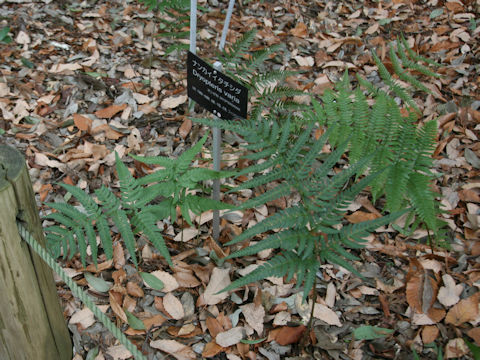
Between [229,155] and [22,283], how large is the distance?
1.77 m

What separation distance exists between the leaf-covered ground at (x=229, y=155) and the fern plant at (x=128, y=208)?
1.65 feet

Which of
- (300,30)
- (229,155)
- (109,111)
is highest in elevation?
(300,30)

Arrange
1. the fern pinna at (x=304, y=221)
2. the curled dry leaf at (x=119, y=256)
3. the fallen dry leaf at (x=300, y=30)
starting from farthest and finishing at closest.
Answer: the fallen dry leaf at (x=300, y=30), the curled dry leaf at (x=119, y=256), the fern pinna at (x=304, y=221)

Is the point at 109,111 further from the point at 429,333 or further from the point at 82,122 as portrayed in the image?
the point at 429,333

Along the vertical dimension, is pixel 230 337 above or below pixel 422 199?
below

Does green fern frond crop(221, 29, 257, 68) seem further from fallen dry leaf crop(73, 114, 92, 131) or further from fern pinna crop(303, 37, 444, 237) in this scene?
fallen dry leaf crop(73, 114, 92, 131)

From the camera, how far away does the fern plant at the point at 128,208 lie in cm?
186

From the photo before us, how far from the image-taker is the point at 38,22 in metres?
4.14

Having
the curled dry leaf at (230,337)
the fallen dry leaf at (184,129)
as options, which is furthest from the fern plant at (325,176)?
the fallen dry leaf at (184,129)

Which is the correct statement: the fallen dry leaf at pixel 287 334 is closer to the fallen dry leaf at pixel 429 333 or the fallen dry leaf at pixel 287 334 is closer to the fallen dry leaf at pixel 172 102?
the fallen dry leaf at pixel 429 333

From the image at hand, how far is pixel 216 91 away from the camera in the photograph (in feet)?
6.80

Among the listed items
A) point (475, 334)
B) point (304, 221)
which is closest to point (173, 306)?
point (304, 221)

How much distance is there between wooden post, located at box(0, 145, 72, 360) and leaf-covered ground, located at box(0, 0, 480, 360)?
431 millimetres

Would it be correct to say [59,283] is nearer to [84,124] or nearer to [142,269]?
[142,269]
